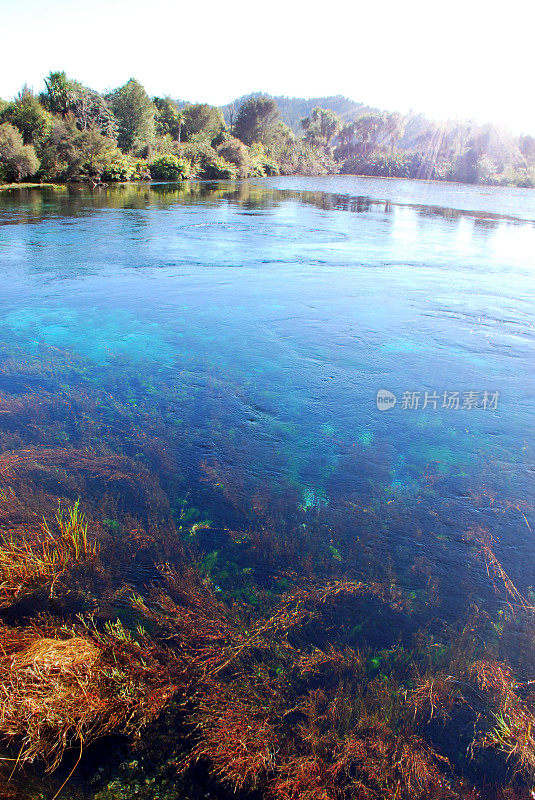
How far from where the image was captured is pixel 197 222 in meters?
18.7

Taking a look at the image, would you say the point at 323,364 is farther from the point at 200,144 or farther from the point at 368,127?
the point at 368,127

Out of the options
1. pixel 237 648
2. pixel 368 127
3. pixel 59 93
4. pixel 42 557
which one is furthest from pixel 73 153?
pixel 368 127

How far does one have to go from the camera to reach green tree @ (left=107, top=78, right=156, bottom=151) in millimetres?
44031

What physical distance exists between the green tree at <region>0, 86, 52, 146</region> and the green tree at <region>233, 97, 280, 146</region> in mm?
43521

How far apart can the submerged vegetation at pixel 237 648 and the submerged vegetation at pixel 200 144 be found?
31675mm

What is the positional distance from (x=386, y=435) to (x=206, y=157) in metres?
45.2

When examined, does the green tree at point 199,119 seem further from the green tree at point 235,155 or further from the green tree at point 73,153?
the green tree at point 73,153

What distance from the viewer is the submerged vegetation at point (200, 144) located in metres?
32.1

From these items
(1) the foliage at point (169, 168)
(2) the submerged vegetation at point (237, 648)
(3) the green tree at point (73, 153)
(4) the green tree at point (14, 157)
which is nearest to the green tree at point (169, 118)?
(1) the foliage at point (169, 168)

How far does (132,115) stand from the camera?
4497 centimetres

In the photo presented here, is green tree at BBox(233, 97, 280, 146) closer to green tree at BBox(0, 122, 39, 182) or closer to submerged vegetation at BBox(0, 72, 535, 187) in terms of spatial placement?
submerged vegetation at BBox(0, 72, 535, 187)

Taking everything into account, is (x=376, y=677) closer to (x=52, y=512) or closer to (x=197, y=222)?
(x=52, y=512)

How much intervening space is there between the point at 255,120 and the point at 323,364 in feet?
252

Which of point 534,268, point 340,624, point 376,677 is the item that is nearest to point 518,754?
point 376,677
